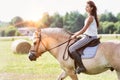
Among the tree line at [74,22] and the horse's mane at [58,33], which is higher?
the horse's mane at [58,33]

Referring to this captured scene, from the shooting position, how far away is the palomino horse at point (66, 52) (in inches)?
387

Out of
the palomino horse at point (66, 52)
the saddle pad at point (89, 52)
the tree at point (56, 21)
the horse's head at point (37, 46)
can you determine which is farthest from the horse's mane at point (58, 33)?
the tree at point (56, 21)

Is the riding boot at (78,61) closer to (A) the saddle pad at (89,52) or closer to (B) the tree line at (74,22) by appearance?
(A) the saddle pad at (89,52)

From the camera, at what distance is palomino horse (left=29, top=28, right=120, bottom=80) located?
32.2 feet

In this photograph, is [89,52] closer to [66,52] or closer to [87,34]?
[87,34]

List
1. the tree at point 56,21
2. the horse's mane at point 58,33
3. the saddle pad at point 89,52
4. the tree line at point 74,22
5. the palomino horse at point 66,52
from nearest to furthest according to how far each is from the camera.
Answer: the palomino horse at point 66,52, the saddle pad at point 89,52, the horse's mane at point 58,33, the tree line at point 74,22, the tree at point 56,21

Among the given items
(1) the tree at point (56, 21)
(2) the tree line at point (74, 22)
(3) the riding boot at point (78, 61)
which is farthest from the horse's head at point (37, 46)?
(1) the tree at point (56, 21)

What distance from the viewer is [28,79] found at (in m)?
14.0

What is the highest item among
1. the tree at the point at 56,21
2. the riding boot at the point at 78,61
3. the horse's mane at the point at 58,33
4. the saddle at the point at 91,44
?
the horse's mane at the point at 58,33

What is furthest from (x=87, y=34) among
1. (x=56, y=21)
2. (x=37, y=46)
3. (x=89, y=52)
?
(x=56, y=21)

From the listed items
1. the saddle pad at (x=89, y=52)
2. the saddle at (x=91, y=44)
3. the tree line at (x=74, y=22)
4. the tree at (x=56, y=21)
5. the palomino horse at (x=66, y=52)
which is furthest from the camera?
the tree at (x=56, y=21)

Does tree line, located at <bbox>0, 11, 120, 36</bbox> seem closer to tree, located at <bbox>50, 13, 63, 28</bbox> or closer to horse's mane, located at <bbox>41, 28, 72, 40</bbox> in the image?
tree, located at <bbox>50, 13, 63, 28</bbox>

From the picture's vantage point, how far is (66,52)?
10281 mm

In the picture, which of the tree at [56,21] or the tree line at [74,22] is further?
the tree at [56,21]
